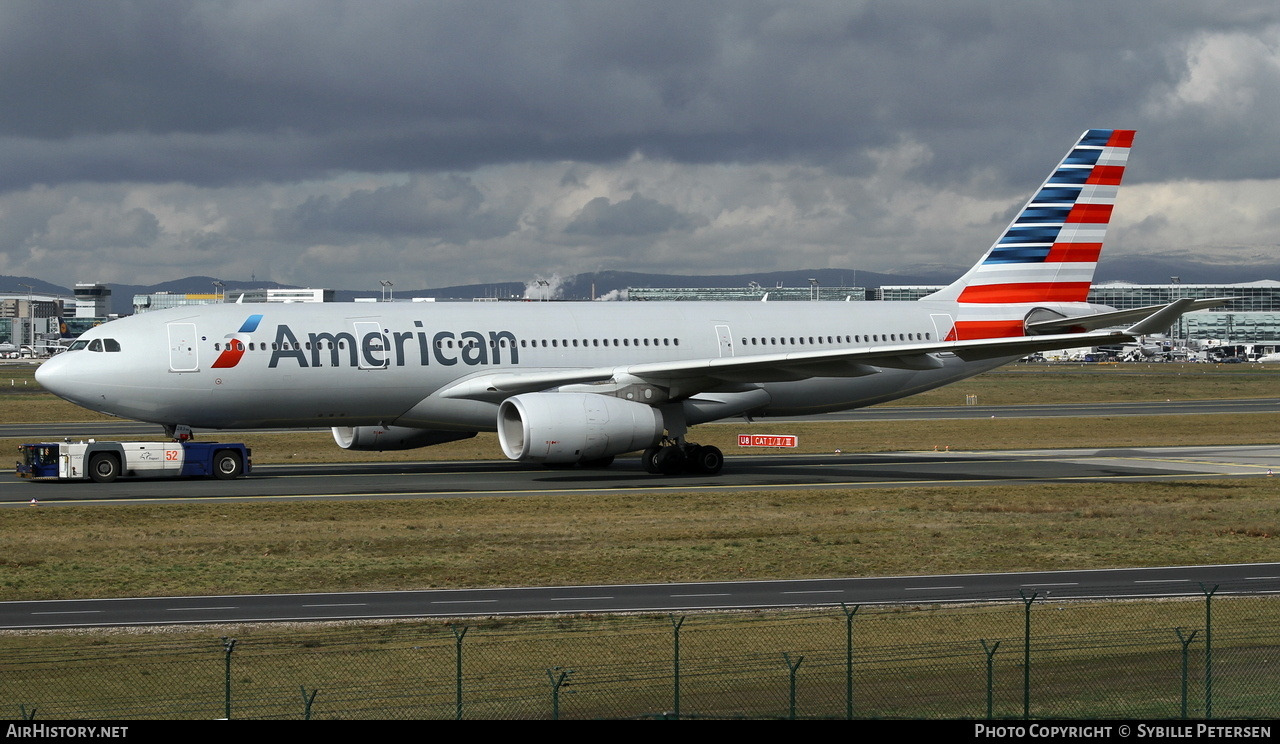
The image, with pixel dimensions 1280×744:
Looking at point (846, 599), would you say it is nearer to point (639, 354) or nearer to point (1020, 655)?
point (1020, 655)

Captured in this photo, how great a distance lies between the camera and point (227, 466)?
146 feet

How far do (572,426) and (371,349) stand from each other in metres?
7.47

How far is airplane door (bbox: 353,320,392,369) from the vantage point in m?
42.7

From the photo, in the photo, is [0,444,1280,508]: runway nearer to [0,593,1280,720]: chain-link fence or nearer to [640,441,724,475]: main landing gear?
[640,441,724,475]: main landing gear

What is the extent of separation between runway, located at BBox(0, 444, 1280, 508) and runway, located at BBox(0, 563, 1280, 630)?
14033mm

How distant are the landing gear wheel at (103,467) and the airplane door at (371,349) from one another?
9150mm

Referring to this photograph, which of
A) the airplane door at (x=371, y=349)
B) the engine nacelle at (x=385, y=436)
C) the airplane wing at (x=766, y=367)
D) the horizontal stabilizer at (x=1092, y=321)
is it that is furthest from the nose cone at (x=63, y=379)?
the horizontal stabilizer at (x=1092, y=321)

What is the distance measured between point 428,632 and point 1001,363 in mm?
34521

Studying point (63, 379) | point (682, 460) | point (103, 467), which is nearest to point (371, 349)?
point (63, 379)

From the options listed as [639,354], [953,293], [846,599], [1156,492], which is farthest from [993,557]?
[953,293]

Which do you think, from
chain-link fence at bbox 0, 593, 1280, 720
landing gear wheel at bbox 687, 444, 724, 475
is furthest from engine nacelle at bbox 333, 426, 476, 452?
chain-link fence at bbox 0, 593, 1280, 720

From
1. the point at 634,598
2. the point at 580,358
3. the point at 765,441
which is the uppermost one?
the point at 580,358

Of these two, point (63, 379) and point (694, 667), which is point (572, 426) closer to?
point (63, 379)

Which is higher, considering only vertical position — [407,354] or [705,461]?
[407,354]
